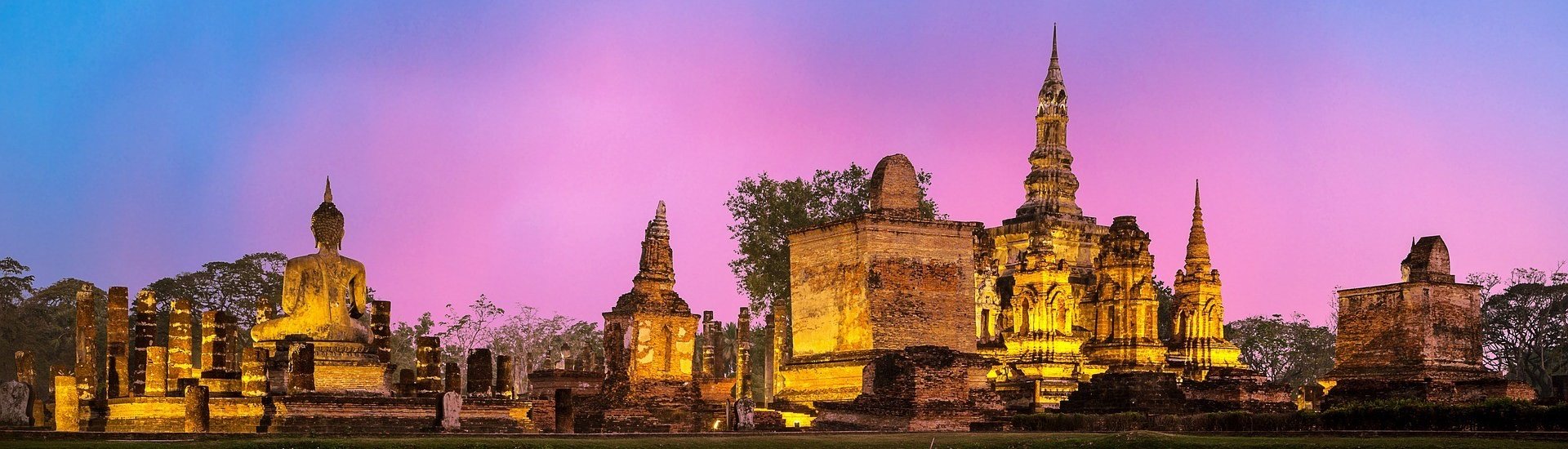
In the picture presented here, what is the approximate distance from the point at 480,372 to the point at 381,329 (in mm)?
3411

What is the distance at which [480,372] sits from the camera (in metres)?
27.2

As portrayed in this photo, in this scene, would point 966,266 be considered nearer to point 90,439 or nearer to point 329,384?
point 329,384

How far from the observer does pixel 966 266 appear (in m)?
30.8

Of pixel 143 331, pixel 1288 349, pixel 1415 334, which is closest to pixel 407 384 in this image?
pixel 143 331

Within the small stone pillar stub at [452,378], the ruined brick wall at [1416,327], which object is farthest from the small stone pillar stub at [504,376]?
the ruined brick wall at [1416,327]

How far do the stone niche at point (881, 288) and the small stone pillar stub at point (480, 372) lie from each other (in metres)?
5.88

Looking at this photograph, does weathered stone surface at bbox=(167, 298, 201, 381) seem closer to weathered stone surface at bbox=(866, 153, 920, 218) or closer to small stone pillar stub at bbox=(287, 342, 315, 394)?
small stone pillar stub at bbox=(287, 342, 315, 394)

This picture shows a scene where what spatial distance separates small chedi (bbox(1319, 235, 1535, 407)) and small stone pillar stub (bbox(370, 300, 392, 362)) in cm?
1588

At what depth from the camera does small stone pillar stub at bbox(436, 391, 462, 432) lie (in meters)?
24.2

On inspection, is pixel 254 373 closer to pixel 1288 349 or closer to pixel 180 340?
pixel 180 340

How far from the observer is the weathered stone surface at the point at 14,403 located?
89.7 feet

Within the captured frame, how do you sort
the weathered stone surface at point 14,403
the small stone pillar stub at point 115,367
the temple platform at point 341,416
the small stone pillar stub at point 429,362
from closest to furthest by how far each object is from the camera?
the temple platform at point 341,416 → the weathered stone surface at point 14,403 → the small stone pillar stub at point 115,367 → the small stone pillar stub at point 429,362

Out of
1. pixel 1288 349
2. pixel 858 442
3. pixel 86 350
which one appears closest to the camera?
pixel 858 442

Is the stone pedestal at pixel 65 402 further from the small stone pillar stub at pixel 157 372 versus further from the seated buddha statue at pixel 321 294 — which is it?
the seated buddha statue at pixel 321 294
